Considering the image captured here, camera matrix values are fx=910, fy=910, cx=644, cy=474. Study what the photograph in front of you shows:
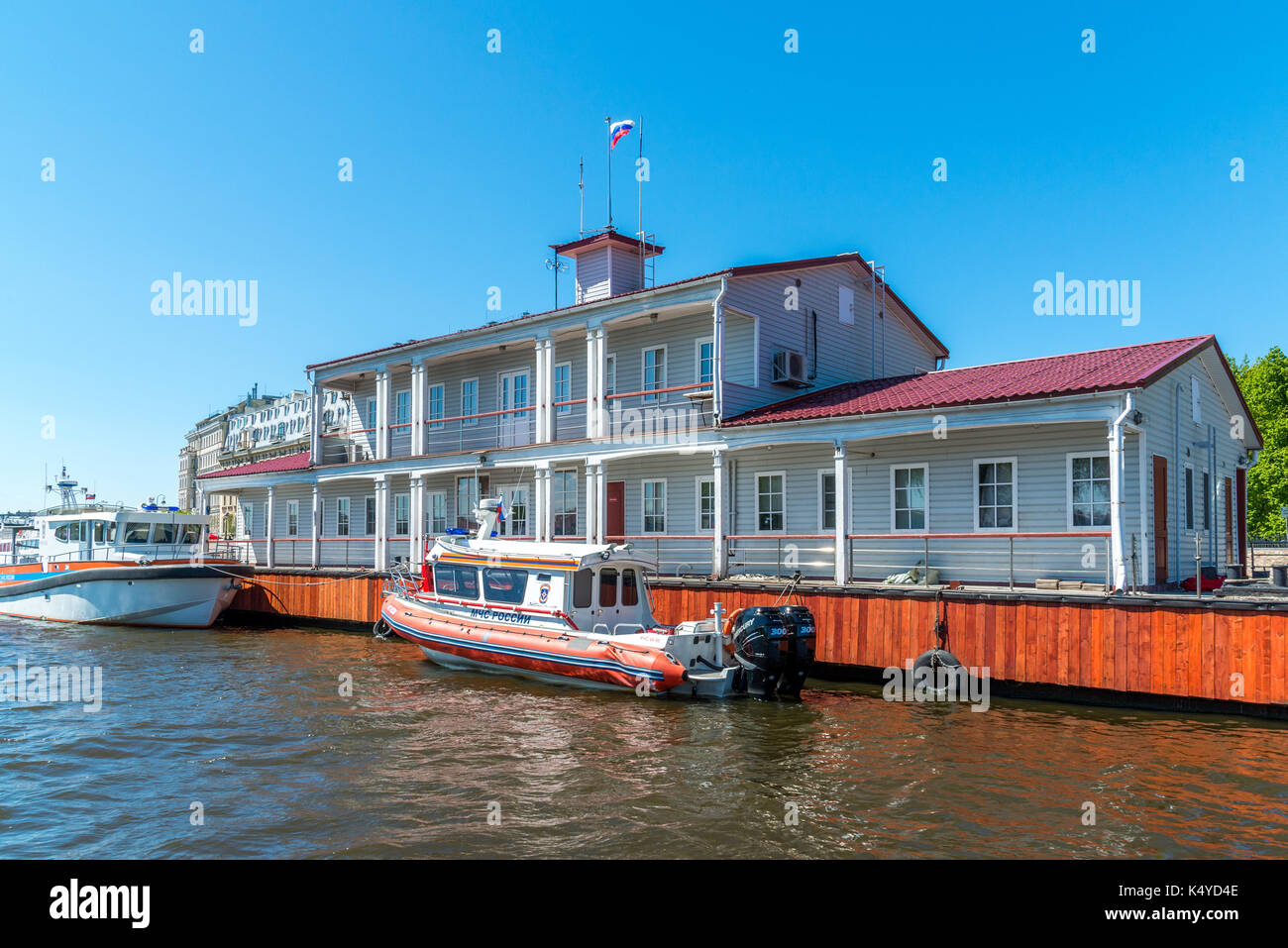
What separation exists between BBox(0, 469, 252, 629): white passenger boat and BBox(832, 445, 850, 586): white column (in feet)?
59.2

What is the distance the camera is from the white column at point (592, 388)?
2198 centimetres

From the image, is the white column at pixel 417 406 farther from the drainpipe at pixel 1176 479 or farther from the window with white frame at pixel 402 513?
the drainpipe at pixel 1176 479

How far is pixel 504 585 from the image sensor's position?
17125mm

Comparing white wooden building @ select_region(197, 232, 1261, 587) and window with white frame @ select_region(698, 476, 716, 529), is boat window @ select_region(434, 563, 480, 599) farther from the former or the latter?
window with white frame @ select_region(698, 476, 716, 529)

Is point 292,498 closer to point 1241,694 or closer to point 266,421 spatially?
point 1241,694

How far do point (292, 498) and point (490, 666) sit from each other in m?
18.4

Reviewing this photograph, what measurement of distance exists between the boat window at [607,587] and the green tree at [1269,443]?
117 feet

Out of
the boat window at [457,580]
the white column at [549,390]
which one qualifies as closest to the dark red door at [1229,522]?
the white column at [549,390]

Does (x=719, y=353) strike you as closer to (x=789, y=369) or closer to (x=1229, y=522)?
(x=789, y=369)

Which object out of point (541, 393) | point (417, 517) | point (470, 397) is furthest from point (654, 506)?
point (470, 397)

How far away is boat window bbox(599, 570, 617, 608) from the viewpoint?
16281 millimetres

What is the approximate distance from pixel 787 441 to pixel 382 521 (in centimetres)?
1335

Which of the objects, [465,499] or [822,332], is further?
[465,499]
